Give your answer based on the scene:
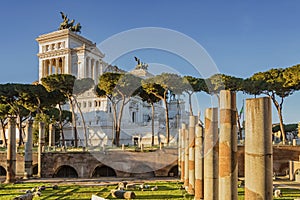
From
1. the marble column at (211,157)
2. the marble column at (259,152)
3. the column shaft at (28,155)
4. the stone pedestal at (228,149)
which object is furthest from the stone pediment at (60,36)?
the marble column at (259,152)

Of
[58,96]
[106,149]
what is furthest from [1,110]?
[106,149]

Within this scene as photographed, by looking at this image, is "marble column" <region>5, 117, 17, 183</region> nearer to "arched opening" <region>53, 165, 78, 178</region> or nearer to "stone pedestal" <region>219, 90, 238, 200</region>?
"arched opening" <region>53, 165, 78, 178</region>

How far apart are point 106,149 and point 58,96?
1313 cm

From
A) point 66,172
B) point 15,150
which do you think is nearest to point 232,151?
point 15,150

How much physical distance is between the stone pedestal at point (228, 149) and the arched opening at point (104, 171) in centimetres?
2494

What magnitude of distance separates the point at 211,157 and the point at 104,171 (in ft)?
75.8

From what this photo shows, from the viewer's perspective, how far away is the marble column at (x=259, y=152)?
6895 mm

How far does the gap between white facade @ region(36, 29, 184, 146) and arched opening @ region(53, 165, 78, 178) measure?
66.1 feet

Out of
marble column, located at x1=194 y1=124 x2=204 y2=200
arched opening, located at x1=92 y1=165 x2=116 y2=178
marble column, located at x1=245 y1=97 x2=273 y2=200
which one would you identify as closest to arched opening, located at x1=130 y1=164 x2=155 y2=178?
arched opening, located at x1=92 y1=165 x2=116 y2=178

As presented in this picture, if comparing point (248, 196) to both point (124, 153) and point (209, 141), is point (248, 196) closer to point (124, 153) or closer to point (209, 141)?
point (209, 141)

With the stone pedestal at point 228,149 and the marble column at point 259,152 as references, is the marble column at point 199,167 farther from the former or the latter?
the marble column at point 259,152

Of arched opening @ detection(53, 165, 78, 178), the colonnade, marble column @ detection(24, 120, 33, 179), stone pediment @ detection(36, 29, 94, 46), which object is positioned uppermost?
stone pediment @ detection(36, 29, 94, 46)

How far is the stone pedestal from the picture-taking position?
30.1 ft

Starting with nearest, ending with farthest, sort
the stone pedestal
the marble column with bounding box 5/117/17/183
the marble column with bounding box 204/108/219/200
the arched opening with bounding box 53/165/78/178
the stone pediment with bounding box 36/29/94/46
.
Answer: the stone pedestal → the marble column with bounding box 204/108/219/200 → the marble column with bounding box 5/117/17/183 → the arched opening with bounding box 53/165/78/178 → the stone pediment with bounding box 36/29/94/46
